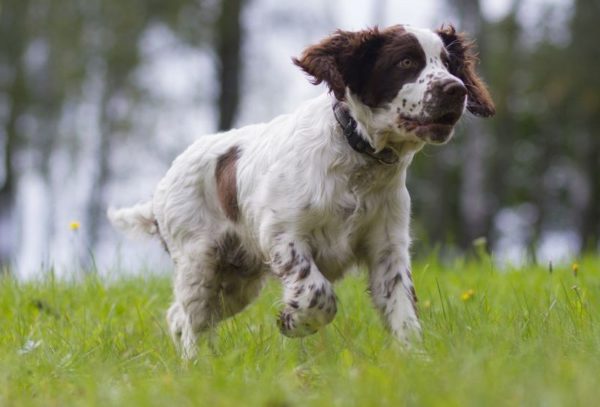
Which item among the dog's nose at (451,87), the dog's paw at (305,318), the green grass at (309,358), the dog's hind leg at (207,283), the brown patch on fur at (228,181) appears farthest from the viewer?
the dog's hind leg at (207,283)

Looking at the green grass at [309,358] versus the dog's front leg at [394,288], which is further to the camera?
the dog's front leg at [394,288]

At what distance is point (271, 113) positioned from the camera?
28.6 metres

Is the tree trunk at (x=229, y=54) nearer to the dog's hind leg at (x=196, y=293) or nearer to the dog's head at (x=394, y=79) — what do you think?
the dog's hind leg at (x=196, y=293)

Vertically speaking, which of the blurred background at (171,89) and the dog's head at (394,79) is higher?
the dog's head at (394,79)

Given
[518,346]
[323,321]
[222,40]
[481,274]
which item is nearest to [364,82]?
[323,321]

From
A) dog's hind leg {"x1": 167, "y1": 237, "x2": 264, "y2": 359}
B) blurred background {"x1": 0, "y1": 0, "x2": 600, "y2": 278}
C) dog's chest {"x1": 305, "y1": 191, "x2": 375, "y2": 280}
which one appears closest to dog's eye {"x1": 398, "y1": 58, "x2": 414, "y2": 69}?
dog's chest {"x1": 305, "y1": 191, "x2": 375, "y2": 280}

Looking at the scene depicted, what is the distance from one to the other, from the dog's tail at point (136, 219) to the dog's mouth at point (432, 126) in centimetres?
219

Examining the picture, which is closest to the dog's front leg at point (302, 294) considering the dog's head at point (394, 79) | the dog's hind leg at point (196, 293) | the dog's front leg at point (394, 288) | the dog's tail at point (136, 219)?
the dog's front leg at point (394, 288)

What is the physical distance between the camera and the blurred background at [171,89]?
17.4 metres

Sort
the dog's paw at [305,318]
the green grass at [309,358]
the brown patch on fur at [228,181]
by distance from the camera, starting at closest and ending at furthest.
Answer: the green grass at [309,358] → the dog's paw at [305,318] → the brown patch on fur at [228,181]

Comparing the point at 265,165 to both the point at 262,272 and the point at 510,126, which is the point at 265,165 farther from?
the point at 510,126

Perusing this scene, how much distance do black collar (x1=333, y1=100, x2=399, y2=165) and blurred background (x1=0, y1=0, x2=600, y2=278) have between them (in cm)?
914

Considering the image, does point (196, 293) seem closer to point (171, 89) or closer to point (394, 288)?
point (394, 288)

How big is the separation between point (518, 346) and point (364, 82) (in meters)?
1.47
